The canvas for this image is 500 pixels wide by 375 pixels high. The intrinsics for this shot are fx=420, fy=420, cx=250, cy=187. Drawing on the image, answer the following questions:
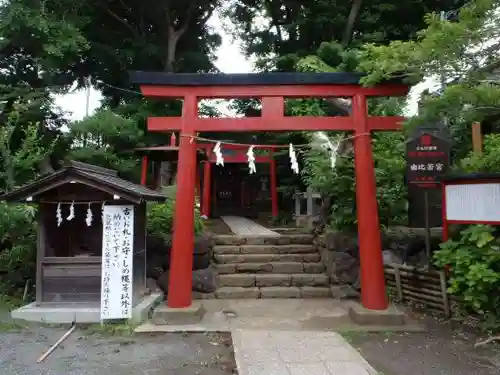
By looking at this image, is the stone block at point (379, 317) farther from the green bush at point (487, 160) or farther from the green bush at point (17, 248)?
the green bush at point (17, 248)

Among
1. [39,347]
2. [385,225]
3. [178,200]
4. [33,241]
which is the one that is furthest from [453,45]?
[33,241]

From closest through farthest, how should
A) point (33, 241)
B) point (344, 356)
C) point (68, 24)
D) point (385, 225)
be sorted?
point (344, 356)
point (33, 241)
point (385, 225)
point (68, 24)

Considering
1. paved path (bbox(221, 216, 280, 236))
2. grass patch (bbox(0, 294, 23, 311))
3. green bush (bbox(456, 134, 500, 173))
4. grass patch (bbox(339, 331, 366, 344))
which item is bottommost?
grass patch (bbox(339, 331, 366, 344))

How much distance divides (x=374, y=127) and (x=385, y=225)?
336 centimetres

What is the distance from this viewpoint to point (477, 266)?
565cm

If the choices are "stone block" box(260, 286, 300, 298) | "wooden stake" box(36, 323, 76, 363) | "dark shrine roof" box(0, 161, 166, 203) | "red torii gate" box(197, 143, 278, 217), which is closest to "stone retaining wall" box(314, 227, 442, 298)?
"stone block" box(260, 286, 300, 298)

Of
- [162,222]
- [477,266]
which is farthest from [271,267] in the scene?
[477,266]

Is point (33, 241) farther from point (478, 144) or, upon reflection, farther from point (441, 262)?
point (478, 144)

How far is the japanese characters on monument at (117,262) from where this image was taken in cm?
706

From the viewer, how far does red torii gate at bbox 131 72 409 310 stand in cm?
753

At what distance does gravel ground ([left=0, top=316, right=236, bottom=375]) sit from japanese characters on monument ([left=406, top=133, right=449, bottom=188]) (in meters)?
4.67

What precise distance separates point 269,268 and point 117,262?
399cm

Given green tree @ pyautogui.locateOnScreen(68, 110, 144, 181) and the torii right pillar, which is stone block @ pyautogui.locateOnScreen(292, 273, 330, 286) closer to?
the torii right pillar

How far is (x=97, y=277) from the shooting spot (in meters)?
7.74
